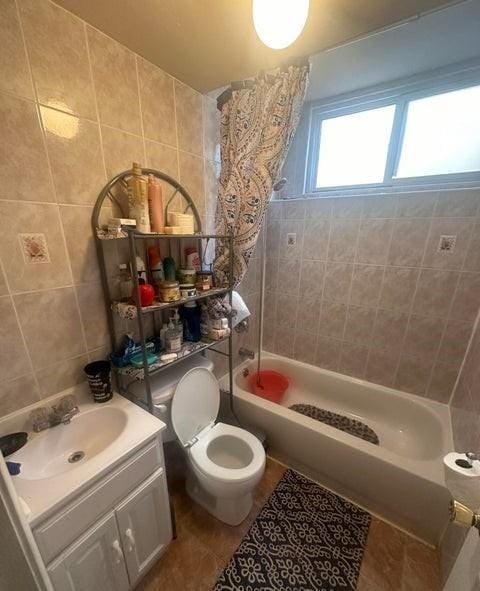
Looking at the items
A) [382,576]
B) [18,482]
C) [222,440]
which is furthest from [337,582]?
[18,482]

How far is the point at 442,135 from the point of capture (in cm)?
157

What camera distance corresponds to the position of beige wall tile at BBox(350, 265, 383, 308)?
1.70 metres

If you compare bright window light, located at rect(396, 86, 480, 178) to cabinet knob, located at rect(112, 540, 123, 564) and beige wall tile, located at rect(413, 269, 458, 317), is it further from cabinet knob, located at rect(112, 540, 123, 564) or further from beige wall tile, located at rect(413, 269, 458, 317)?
cabinet knob, located at rect(112, 540, 123, 564)

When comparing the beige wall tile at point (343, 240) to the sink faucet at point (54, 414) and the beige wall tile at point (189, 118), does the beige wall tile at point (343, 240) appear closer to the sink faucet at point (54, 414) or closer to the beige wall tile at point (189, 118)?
the beige wall tile at point (189, 118)

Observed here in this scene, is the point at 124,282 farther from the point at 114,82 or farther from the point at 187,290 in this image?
the point at 114,82

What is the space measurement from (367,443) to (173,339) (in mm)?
1165

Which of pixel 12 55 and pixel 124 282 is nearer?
pixel 12 55

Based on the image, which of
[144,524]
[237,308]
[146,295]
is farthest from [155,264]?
[144,524]

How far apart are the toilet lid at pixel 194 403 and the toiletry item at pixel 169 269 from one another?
0.49m

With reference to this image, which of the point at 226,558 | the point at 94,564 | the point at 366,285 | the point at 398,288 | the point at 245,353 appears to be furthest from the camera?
the point at 245,353

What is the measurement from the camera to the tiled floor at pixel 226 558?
1084mm

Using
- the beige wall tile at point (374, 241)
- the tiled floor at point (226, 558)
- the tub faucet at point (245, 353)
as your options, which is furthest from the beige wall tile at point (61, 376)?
the beige wall tile at point (374, 241)

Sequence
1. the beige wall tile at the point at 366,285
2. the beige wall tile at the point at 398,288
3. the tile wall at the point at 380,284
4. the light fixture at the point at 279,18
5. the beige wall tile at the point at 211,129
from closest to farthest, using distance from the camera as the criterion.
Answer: the light fixture at the point at 279,18 → the beige wall tile at the point at 211,129 → the tile wall at the point at 380,284 → the beige wall tile at the point at 398,288 → the beige wall tile at the point at 366,285

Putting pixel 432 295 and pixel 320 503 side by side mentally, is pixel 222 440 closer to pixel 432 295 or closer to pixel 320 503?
pixel 320 503
